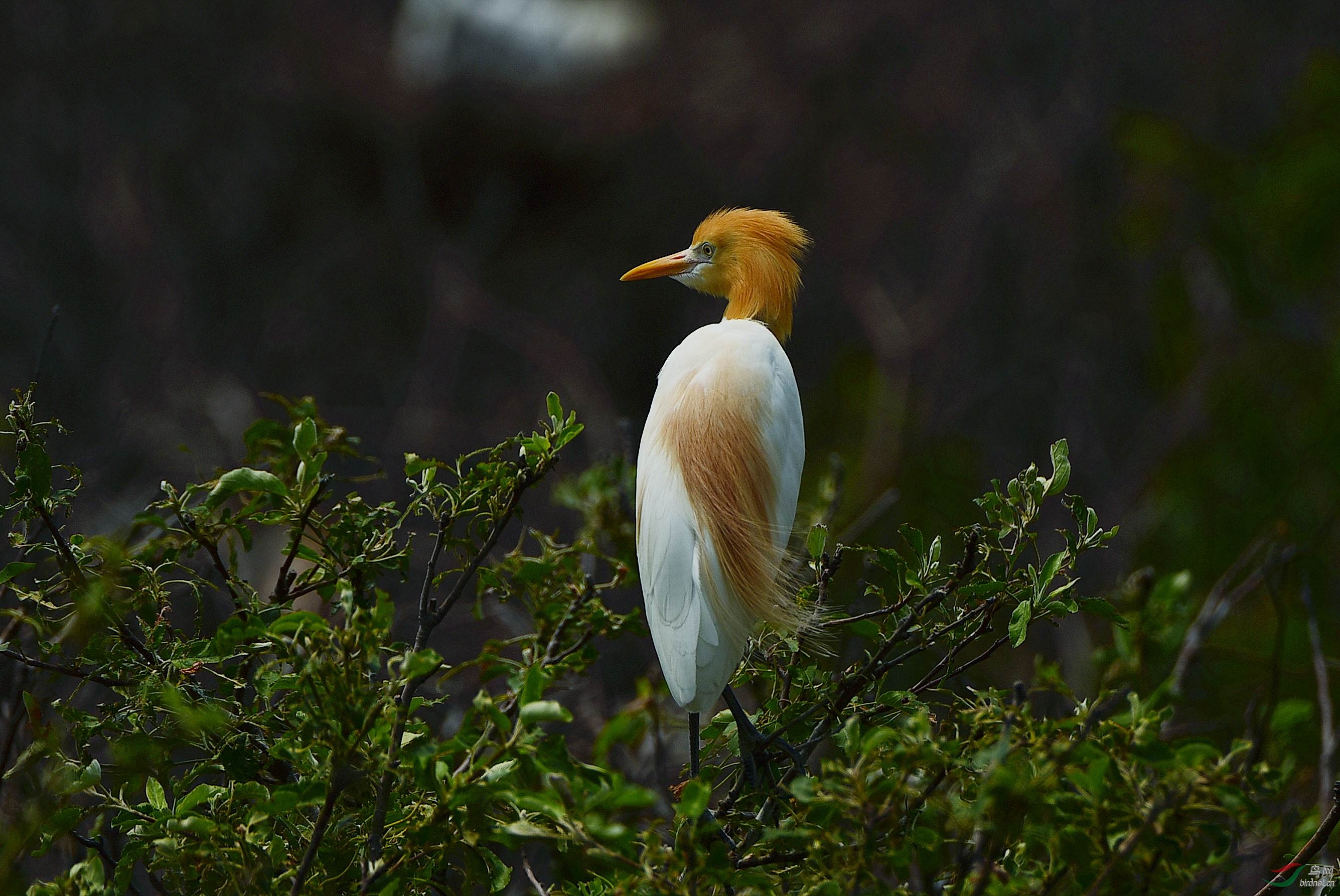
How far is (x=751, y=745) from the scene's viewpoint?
2.86 feet

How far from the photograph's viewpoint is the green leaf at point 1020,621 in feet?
2.20

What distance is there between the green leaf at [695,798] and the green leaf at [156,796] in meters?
0.31

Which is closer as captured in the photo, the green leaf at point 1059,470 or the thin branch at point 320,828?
the thin branch at point 320,828

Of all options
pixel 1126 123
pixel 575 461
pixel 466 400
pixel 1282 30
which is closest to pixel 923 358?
pixel 1126 123

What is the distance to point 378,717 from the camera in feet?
1.89

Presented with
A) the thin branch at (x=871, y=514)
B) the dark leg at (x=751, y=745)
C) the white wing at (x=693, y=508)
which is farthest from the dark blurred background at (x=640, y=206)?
the dark leg at (x=751, y=745)

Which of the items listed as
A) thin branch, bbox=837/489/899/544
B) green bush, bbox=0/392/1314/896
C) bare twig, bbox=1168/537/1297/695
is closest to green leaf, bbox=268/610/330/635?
green bush, bbox=0/392/1314/896

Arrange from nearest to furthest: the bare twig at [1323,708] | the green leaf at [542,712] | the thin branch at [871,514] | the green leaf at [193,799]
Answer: the green leaf at [542,712]
the green leaf at [193,799]
the bare twig at [1323,708]
the thin branch at [871,514]

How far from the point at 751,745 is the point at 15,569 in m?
0.52

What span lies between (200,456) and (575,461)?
122cm

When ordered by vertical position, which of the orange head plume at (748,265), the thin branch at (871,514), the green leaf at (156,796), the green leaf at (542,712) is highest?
the orange head plume at (748,265)

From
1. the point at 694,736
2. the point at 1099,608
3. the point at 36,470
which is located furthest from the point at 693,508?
the point at 36,470

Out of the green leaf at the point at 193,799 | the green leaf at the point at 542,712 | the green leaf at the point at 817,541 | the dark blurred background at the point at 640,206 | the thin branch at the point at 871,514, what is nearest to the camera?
the green leaf at the point at 542,712

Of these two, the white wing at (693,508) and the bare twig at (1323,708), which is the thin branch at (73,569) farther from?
the bare twig at (1323,708)
